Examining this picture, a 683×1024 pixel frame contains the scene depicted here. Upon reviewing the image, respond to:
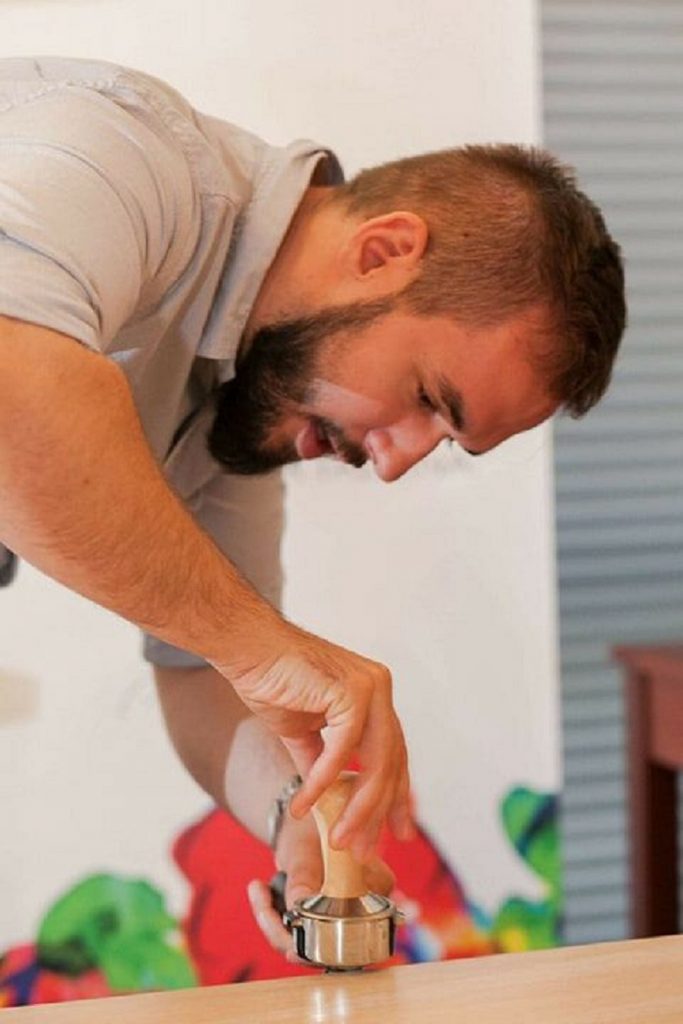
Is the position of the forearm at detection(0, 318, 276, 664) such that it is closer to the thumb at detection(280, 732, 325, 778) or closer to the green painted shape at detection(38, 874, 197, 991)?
the thumb at detection(280, 732, 325, 778)

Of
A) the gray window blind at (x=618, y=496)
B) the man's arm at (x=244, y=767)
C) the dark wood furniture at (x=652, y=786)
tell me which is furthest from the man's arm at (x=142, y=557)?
the gray window blind at (x=618, y=496)

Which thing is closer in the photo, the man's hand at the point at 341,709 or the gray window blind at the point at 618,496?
the man's hand at the point at 341,709

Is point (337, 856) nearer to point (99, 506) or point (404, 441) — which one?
point (99, 506)

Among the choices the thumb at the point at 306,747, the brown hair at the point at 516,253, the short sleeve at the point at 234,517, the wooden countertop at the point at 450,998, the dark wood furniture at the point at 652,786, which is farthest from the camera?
the dark wood furniture at the point at 652,786

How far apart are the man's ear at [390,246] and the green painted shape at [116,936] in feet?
2.86

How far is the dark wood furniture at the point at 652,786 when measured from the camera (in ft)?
6.77

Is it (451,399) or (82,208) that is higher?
(82,208)

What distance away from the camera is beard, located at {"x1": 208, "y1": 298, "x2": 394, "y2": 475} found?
1307 millimetres

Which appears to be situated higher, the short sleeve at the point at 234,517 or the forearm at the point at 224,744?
the short sleeve at the point at 234,517

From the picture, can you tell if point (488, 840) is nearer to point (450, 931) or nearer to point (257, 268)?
point (450, 931)

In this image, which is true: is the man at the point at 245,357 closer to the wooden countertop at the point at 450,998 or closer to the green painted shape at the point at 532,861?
the wooden countertop at the point at 450,998

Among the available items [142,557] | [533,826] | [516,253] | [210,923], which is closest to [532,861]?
[533,826]

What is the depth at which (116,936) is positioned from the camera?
73.4 inches

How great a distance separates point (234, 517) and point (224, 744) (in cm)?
23
